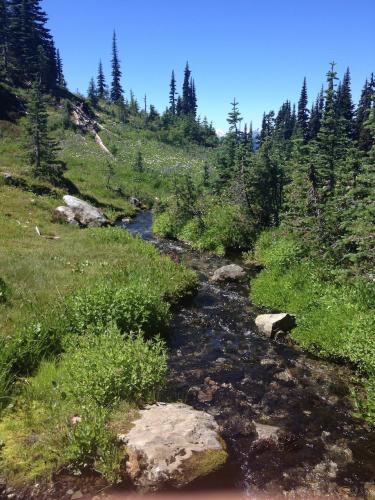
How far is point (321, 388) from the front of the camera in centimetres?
1041

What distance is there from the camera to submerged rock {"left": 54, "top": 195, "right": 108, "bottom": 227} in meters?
29.8

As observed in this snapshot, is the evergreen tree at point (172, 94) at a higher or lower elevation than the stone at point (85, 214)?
higher

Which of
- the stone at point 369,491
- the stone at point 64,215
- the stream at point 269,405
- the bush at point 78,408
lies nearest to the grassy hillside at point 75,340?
the bush at point 78,408

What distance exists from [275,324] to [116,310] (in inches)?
222

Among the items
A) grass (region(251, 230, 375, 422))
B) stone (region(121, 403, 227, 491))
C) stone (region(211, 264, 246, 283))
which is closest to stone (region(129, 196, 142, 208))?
stone (region(211, 264, 246, 283))

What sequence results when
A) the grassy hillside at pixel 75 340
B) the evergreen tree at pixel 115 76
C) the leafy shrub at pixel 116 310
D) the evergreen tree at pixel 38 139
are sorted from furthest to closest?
the evergreen tree at pixel 115 76, the evergreen tree at pixel 38 139, the leafy shrub at pixel 116 310, the grassy hillside at pixel 75 340

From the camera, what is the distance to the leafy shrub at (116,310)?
11.1 m

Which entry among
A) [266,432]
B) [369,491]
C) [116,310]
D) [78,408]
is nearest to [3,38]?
[116,310]

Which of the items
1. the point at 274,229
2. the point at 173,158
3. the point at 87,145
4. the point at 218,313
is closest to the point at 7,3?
the point at 87,145

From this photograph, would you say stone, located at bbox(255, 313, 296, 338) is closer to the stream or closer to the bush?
the stream

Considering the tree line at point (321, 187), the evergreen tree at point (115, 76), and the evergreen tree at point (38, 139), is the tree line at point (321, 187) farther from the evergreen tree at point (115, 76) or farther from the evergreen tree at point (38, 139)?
the evergreen tree at point (115, 76)

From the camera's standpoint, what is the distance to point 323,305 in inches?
546

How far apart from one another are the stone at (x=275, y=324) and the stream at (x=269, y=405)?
0.36 meters

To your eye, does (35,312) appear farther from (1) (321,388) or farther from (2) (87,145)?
(2) (87,145)
